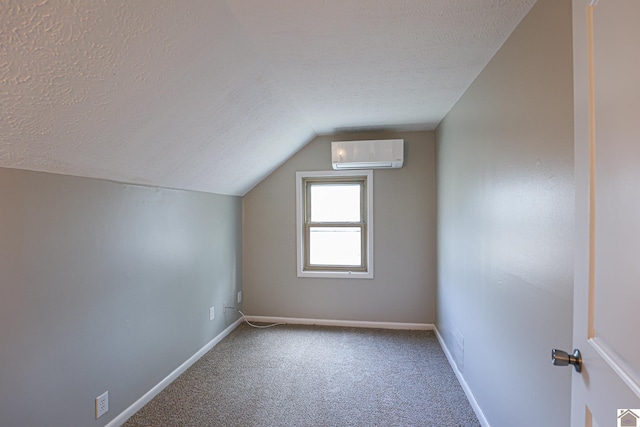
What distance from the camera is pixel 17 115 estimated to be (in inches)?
43.9

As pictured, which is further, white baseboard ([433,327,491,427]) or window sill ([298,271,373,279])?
window sill ([298,271,373,279])

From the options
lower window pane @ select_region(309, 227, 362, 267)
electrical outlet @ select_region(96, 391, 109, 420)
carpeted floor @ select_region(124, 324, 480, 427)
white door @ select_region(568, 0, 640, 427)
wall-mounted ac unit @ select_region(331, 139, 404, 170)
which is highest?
wall-mounted ac unit @ select_region(331, 139, 404, 170)

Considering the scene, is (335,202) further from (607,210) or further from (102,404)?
(607,210)

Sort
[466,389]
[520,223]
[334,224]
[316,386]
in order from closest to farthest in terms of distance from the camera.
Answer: [520,223] → [466,389] → [316,386] → [334,224]

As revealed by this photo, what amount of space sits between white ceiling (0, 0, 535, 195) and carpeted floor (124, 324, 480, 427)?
5.28 feet

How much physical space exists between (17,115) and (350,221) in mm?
3012

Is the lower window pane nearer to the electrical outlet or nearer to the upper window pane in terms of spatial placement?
the upper window pane

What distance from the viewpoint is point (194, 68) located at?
1454mm

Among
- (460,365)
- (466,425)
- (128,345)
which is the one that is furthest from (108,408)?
(460,365)

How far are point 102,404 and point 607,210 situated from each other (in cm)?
247

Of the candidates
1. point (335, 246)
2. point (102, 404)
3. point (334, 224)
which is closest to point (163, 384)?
point (102, 404)

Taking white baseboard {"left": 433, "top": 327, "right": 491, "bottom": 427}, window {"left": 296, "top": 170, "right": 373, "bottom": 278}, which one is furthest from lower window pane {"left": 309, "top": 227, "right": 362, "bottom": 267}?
white baseboard {"left": 433, "top": 327, "right": 491, "bottom": 427}

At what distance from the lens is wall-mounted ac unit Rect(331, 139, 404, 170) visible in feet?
10.5

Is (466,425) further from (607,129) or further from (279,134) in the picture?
(279,134)
